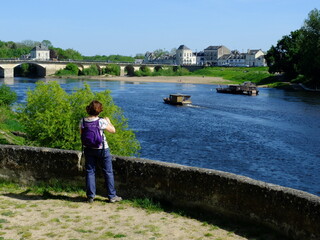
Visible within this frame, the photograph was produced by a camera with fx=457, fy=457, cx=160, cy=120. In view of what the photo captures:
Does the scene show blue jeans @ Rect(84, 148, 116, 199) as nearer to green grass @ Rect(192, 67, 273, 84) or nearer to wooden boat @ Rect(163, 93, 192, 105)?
wooden boat @ Rect(163, 93, 192, 105)

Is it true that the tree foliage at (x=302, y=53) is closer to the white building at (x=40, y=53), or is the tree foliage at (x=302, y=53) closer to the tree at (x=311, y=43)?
the tree at (x=311, y=43)

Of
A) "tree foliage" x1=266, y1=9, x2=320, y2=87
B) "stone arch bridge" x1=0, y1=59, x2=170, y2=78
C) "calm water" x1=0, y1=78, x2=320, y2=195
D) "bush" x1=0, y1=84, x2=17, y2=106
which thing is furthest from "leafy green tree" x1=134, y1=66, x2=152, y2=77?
"bush" x1=0, y1=84, x2=17, y2=106

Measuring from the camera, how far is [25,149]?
8.91 meters

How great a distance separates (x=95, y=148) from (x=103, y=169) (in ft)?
1.36

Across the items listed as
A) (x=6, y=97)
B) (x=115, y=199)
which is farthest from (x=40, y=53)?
(x=115, y=199)

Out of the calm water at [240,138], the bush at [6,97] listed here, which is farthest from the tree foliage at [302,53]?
the bush at [6,97]

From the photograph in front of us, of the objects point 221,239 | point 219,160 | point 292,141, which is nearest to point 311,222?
point 221,239

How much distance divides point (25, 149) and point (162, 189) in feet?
9.57

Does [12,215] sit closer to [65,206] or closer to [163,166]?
[65,206]

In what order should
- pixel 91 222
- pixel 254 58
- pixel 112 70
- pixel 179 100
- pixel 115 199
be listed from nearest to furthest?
pixel 91 222 → pixel 115 199 → pixel 179 100 → pixel 112 70 → pixel 254 58

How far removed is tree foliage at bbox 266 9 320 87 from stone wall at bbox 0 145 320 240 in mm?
69321

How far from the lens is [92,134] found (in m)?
7.78

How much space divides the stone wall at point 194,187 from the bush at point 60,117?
7.24 meters

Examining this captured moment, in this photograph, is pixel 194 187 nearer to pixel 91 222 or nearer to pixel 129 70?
pixel 91 222
